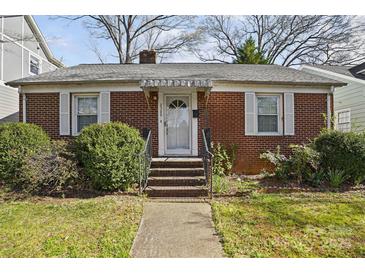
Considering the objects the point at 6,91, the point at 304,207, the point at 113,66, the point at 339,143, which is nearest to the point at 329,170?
the point at 339,143

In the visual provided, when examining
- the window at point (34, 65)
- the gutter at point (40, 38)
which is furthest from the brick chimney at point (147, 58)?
the gutter at point (40, 38)

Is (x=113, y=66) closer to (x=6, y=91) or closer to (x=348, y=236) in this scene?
(x=6, y=91)

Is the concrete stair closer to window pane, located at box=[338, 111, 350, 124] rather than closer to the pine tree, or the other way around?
window pane, located at box=[338, 111, 350, 124]

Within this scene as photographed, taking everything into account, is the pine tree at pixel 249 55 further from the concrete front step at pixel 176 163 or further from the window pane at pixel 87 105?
the concrete front step at pixel 176 163

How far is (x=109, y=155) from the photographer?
21.4 ft

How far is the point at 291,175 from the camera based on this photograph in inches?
309

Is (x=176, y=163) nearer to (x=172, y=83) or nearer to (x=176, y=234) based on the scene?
(x=172, y=83)

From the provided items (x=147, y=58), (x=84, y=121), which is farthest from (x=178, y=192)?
(x=147, y=58)

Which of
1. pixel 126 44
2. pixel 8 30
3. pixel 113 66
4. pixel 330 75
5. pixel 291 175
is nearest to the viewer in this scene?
pixel 291 175

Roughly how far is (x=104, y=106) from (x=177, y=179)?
382 cm

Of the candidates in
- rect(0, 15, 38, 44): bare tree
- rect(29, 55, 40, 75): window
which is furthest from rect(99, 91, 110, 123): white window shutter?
rect(29, 55, 40, 75): window

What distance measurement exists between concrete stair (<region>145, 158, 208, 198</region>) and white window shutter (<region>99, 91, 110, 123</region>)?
2.39m

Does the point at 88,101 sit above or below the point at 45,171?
above

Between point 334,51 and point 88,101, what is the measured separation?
73.0ft
